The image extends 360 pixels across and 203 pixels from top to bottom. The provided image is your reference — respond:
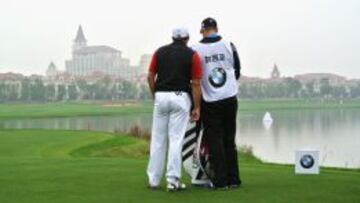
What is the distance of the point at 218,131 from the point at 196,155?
46cm

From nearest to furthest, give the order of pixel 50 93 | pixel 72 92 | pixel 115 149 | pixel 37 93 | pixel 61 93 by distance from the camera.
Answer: pixel 115 149
pixel 37 93
pixel 50 93
pixel 61 93
pixel 72 92

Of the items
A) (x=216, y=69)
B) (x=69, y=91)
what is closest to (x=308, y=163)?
(x=216, y=69)

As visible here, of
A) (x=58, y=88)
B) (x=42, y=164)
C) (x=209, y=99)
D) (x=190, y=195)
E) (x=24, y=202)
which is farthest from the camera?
(x=58, y=88)

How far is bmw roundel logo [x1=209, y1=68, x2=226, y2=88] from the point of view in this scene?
770cm

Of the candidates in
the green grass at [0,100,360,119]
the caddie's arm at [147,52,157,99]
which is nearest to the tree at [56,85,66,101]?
the green grass at [0,100,360,119]

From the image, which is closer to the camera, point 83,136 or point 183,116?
point 183,116

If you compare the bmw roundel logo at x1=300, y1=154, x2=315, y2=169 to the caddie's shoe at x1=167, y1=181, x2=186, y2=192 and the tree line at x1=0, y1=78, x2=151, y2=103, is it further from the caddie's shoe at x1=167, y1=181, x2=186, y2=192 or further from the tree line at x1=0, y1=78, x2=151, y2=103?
the tree line at x1=0, y1=78, x2=151, y2=103

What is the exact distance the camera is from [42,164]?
34.7 feet

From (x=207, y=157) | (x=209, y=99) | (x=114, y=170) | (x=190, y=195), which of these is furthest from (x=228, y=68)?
(x=114, y=170)

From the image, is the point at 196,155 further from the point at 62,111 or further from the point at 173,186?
the point at 62,111

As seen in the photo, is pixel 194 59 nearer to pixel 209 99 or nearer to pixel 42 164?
pixel 209 99

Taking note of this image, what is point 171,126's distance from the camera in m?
7.45

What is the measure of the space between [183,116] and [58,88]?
165615 millimetres

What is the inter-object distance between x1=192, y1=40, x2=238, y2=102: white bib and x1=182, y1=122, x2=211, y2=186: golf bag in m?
0.47
